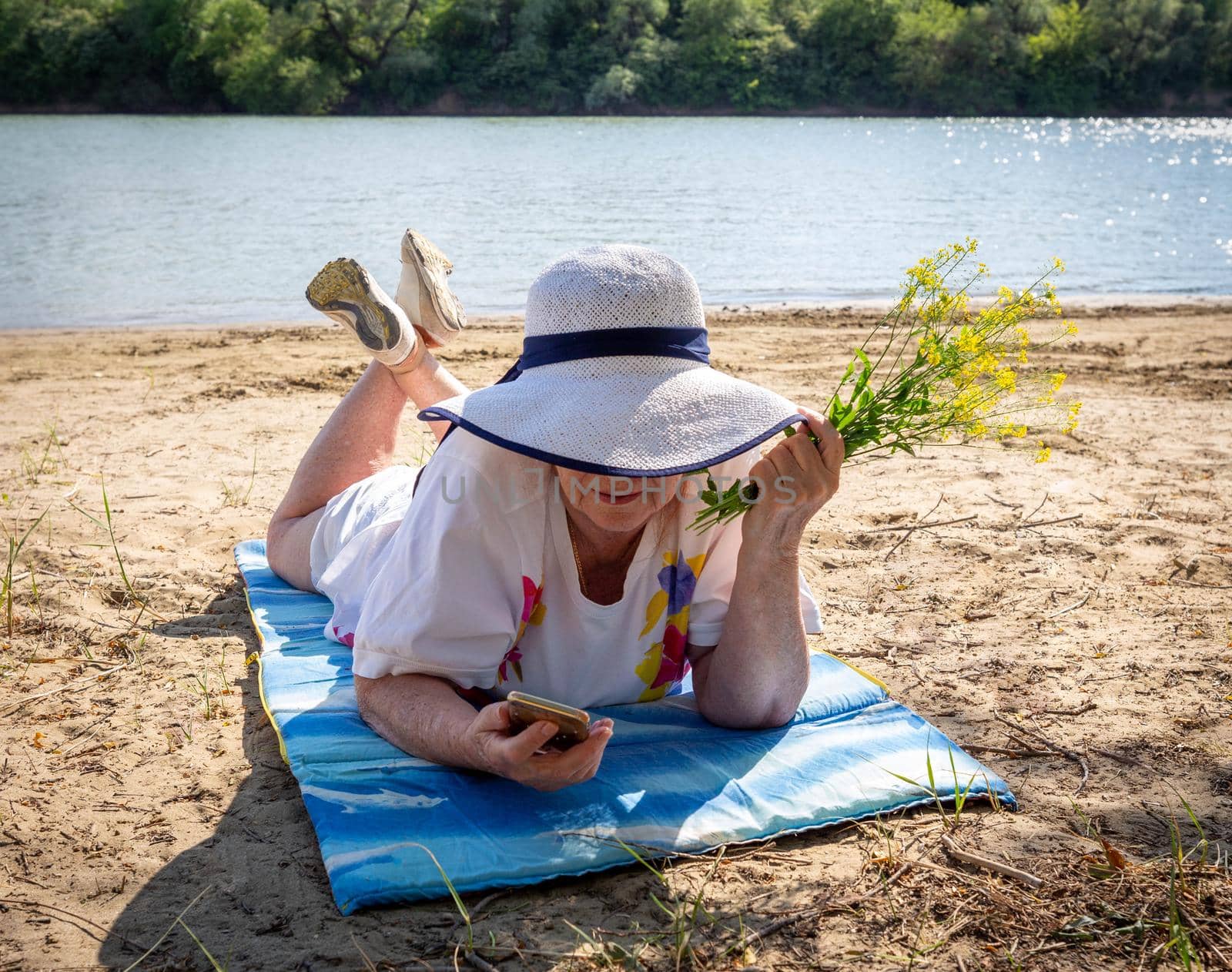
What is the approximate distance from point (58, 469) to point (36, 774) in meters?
2.54

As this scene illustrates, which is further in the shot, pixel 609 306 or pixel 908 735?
pixel 908 735

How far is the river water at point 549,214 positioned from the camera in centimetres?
1075

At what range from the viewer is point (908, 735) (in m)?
2.79

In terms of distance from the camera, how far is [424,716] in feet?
7.66

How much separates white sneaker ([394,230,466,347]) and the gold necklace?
5.28ft

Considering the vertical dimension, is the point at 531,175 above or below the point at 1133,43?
below

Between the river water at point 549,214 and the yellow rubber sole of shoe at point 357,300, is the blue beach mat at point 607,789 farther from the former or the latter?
the river water at point 549,214

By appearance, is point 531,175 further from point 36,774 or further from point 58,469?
point 36,774

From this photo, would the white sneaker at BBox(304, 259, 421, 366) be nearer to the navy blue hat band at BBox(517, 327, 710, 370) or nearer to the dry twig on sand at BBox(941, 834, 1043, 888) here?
the navy blue hat band at BBox(517, 327, 710, 370)

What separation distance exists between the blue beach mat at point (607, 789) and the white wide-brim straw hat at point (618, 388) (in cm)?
80

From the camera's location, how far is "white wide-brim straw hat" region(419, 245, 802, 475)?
6.79ft

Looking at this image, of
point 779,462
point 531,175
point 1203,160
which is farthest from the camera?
point 1203,160

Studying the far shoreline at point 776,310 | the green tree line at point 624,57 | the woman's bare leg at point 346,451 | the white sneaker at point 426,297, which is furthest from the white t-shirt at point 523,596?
the green tree line at point 624,57

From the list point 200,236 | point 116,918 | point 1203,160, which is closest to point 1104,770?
point 116,918
